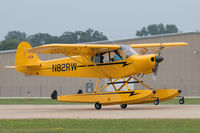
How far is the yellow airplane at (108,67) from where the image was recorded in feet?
68.3

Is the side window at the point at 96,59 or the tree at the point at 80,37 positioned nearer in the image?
the side window at the point at 96,59

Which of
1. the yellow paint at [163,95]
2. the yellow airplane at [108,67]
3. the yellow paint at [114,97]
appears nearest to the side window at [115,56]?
the yellow airplane at [108,67]
